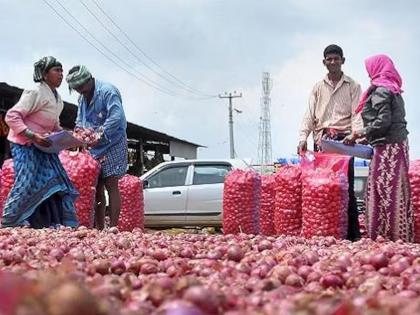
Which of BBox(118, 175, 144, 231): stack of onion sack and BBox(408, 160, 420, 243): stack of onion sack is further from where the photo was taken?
BBox(118, 175, 144, 231): stack of onion sack

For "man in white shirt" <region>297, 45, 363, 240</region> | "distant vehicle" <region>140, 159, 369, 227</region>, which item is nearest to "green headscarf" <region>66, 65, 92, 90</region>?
"man in white shirt" <region>297, 45, 363, 240</region>

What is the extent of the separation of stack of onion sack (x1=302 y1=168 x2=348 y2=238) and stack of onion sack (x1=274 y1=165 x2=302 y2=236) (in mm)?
298

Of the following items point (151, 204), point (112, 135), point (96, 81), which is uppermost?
point (96, 81)

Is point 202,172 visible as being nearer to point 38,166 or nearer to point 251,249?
point 38,166

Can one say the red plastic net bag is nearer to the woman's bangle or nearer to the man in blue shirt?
the man in blue shirt

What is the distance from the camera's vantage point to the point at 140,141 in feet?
87.9

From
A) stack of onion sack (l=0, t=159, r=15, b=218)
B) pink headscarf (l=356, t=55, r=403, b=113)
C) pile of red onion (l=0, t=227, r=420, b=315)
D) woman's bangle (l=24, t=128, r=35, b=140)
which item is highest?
pink headscarf (l=356, t=55, r=403, b=113)

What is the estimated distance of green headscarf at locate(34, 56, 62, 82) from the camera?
5.62 metres

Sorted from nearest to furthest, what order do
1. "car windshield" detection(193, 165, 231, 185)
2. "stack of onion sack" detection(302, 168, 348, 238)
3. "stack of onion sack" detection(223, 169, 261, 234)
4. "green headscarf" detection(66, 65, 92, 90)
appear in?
"stack of onion sack" detection(302, 168, 348, 238) → "green headscarf" detection(66, 65, 92, 90) → "stack of onion sack" detection(223, 169, 261, 234) → "car windshield" detection(193, 165, 231, 185)

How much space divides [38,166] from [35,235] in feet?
6.67

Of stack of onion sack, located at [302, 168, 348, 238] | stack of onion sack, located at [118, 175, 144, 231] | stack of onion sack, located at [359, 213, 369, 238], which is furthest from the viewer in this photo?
stack of onion sack, located at [118, 175, 144, 231]

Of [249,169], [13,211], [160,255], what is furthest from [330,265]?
[249,169]

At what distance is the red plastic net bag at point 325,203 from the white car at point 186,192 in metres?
6.55

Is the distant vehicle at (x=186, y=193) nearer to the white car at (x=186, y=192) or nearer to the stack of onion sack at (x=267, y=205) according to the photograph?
the white car at (x=186, y=192)
